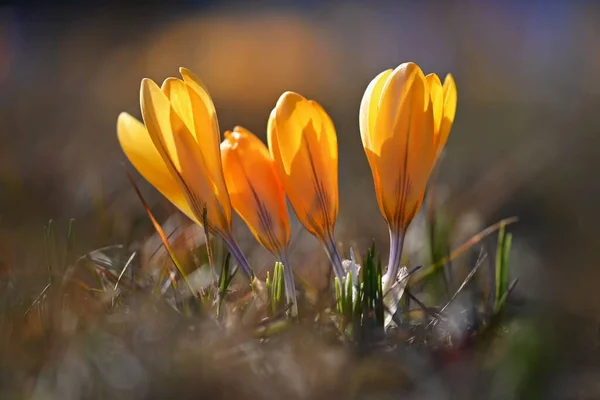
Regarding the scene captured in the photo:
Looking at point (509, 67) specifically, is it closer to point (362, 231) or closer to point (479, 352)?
point (362, 231)

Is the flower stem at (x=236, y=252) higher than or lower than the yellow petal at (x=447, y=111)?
lower

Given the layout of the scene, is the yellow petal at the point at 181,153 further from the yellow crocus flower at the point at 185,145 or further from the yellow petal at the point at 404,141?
the yellow petal at the point at 404,141

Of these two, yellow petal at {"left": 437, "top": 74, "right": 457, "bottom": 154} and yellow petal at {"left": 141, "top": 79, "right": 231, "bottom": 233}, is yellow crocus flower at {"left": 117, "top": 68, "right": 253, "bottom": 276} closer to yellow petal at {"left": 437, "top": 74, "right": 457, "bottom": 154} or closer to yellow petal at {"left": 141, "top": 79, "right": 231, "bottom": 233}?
yellow petal at {"left": 141, "top": 79, "right": 231, "bottom": 233}

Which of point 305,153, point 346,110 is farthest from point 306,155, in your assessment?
point 346,110

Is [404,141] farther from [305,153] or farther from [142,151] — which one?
[142,151]

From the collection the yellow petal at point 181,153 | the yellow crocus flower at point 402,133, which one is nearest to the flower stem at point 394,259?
the yellow crocus flower at point 402,133

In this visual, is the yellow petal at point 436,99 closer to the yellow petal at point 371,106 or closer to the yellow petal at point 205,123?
the yellow petal at point 371,106

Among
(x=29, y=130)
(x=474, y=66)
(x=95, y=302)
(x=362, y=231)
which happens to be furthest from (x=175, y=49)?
(x=95, y=302)

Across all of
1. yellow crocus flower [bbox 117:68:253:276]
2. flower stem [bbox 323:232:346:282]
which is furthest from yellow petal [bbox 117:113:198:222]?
flower stem [bbox 323:232:346:282]
